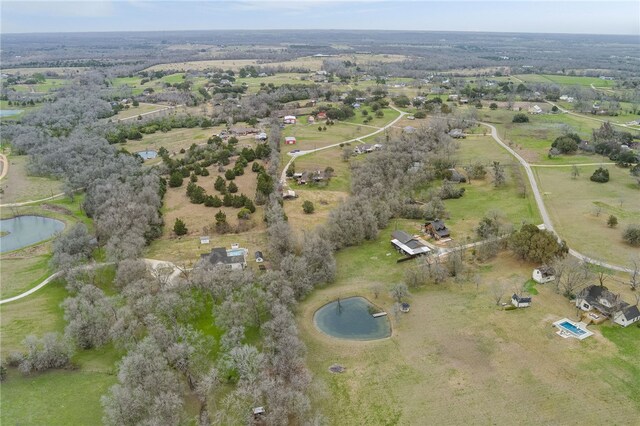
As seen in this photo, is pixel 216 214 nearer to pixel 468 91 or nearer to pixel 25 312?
pixel 25 312

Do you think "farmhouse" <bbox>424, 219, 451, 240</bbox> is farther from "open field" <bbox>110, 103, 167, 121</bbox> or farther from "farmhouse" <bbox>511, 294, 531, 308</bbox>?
"open field" <bbox>110, 103, 167, 121</bbox>

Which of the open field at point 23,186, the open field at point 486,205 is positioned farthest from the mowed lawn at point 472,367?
the open field at point 23,186

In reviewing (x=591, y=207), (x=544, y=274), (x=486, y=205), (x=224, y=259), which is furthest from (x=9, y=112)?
(x=591, y=207)

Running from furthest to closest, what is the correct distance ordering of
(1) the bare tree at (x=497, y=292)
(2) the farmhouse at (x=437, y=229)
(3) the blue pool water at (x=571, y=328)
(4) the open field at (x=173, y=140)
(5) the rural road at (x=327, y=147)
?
(4) the open field at (x=173, y=140), (5) the rural road at (x=327, y=147), (2) the farmhouse at (x=437, y=229), (1) the bare tree at (x=497, y=292), (3) the blue pool water at (x=571, y=328)

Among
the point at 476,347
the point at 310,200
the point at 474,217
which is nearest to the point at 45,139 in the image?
the point at 310,200

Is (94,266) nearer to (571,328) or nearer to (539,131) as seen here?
(571,328)

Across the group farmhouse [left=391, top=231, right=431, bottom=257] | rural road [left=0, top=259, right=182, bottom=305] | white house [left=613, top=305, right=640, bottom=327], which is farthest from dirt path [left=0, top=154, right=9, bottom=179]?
white house [left=613, top=305, right=640, bottom=327]

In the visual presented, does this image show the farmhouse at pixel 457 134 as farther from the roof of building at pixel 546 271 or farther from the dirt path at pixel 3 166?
the dirt path at pixel 3 166
